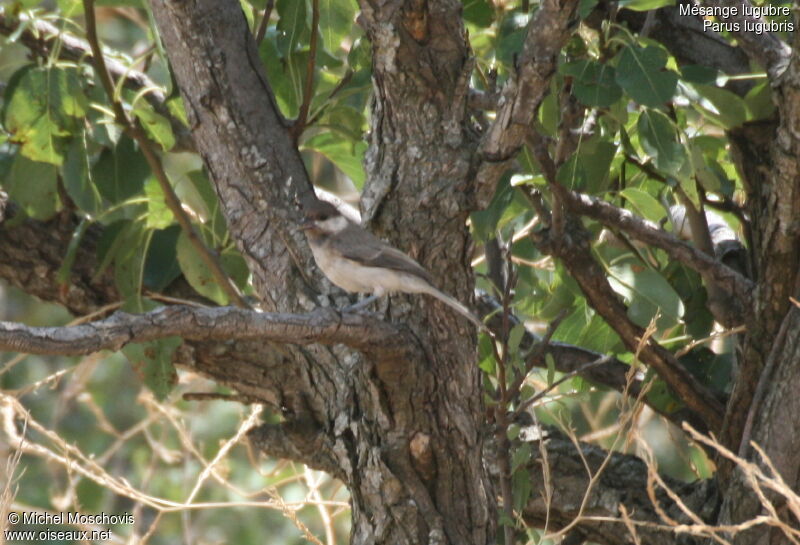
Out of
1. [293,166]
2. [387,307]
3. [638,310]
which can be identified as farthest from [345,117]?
[638,310]

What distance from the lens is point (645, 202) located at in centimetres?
319

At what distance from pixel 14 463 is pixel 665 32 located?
116 inches

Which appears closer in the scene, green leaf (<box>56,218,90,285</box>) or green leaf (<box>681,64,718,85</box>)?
green leaf (<box>681,64,718,85</box>)

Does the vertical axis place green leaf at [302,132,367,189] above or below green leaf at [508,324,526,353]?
above

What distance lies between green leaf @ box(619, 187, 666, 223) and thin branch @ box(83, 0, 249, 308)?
1.50m

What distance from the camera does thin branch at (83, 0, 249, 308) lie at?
321 cm

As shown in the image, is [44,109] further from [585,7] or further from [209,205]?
[585,7]

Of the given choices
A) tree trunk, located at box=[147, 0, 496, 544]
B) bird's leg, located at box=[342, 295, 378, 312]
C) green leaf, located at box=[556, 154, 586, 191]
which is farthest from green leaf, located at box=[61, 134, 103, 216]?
green leaf, located at box=[556, 154, 586, 191]

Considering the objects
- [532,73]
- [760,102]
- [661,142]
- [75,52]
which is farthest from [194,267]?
[760,102]

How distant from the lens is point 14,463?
2891mm

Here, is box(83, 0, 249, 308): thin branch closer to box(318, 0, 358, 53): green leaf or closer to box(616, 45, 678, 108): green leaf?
box(318, 0, 358, 53): green leaf

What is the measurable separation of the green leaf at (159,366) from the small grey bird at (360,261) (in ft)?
2.26

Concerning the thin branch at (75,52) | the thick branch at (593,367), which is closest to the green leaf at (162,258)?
the thin branch at (75,52)

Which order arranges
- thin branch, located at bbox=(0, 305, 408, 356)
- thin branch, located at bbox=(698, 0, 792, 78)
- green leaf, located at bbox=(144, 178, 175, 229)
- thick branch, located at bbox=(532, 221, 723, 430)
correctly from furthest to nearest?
green leaf, located at bbox=(144, 178, 175, 229) < thick branch, located at bbox=(532, 221, 723, 430) < thin branch, located at bbox=(698, 0, 792, 78) < thin branch, located at bbox=(0, 305, 408, 356)
